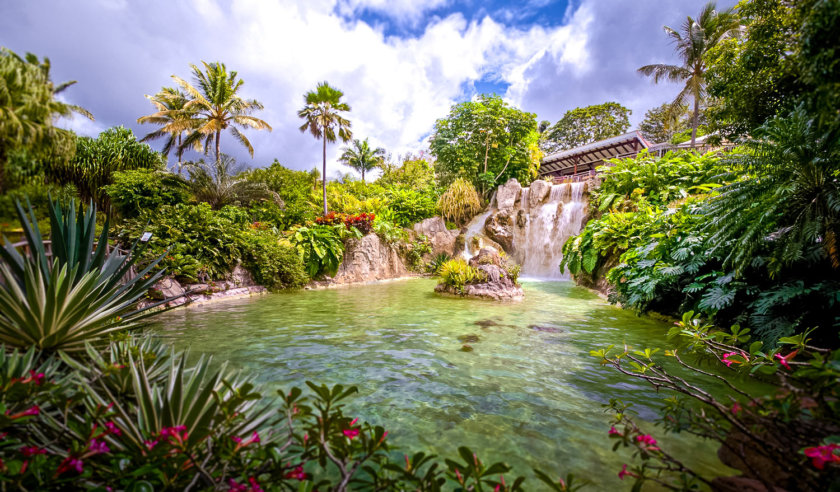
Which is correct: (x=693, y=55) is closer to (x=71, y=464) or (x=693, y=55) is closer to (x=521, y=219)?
(x=521, y=219)

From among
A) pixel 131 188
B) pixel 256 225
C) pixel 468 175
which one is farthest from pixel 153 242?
pixel 468 175

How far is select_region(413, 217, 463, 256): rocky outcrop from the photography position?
15.7 m

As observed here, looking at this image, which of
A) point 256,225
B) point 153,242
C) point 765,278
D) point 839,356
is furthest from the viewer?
point 256,225

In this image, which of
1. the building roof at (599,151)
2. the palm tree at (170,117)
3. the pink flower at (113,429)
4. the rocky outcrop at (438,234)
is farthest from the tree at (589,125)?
the pink flower at (113,429)

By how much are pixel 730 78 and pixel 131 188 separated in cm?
1328

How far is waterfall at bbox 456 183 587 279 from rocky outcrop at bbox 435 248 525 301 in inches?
207

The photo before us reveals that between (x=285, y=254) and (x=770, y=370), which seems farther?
(x=285, y=254)

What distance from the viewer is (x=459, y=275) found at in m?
8.21

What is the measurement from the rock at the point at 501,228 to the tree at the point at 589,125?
60.5ft

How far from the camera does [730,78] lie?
3.76 m

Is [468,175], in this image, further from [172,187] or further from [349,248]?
[172,187]

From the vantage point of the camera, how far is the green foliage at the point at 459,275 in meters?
8.16

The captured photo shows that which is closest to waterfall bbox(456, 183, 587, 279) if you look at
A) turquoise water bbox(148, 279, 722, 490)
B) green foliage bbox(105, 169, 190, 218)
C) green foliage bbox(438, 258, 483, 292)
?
green foliage bbox(438, 258, 483, 292)

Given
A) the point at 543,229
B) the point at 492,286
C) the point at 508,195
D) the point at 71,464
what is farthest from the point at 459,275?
the point at 508,195
